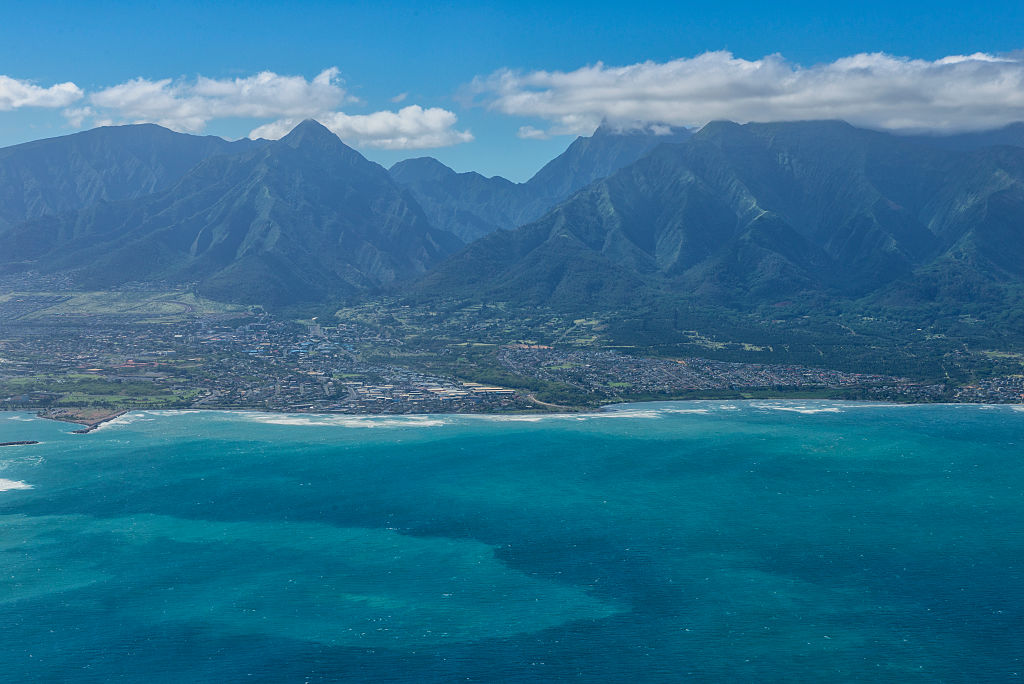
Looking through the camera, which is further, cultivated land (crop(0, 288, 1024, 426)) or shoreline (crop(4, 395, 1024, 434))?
cultivated land (crop(0, 288, 1024, 426))

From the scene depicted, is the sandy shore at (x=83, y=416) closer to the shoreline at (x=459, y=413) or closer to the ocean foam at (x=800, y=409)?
the shoreline at (x=459, y=413)

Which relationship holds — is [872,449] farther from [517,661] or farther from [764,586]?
[517,661]

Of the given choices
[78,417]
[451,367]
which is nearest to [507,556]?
[78,417]

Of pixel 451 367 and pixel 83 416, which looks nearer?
pixel 83 416

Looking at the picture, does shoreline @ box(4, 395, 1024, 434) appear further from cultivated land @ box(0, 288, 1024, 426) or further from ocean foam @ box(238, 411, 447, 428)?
ocean foam @ box(238, 411, 447, 428)

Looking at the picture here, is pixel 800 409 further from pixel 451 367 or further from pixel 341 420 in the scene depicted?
pixel 341 420

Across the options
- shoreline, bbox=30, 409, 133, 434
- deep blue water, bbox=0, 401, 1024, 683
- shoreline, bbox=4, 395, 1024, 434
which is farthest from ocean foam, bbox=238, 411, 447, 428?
shoreline, bbox=30, 409, 133, 434
